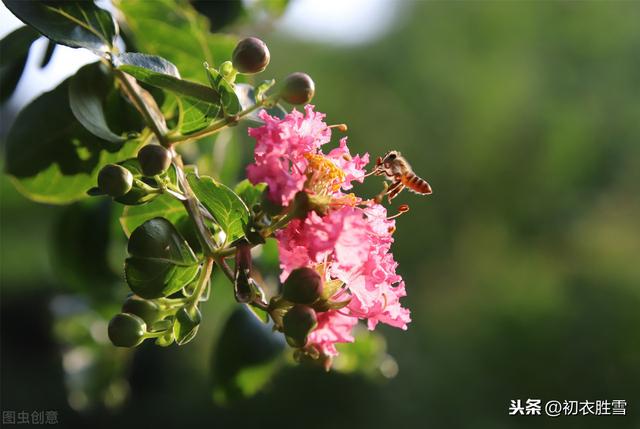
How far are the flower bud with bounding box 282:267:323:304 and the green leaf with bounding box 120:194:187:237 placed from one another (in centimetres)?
22

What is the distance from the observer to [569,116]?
33.8 feet

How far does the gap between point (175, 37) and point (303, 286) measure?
0.56 m

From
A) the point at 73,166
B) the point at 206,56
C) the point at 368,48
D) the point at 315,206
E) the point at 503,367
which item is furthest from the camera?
the point at 368,48

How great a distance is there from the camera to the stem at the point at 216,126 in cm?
72

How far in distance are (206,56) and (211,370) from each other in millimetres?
530

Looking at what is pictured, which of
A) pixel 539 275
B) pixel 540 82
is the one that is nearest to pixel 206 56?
pixel 539 275

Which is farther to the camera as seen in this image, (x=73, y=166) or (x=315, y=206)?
(x=73, y=166)

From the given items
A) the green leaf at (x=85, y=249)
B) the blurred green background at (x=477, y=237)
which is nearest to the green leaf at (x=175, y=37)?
the green leaf at (x=85, y=249)

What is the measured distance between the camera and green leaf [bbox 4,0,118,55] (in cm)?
78

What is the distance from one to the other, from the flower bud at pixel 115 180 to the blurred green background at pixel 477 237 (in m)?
3.28

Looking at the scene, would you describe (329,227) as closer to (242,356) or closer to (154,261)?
(154,261)

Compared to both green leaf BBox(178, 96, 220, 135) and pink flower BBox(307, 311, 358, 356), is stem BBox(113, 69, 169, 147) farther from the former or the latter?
pink flower BBox(307, 311, 358, 356)

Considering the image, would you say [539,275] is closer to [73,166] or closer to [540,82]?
[540,82]

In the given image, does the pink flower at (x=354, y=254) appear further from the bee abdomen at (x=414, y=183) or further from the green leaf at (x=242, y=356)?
the green leaf at (x=242, y=356)
